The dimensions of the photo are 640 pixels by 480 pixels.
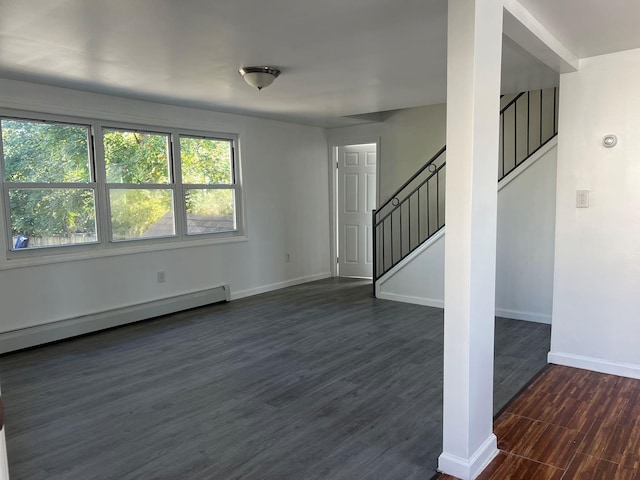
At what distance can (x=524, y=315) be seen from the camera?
462 centimetres

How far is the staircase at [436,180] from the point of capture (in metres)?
5.18

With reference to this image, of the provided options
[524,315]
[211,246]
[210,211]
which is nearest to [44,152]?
[210,211]

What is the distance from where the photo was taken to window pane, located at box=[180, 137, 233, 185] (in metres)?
5.26

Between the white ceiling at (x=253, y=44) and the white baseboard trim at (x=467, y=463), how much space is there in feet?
7.16

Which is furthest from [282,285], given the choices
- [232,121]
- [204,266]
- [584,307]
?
[584,307]

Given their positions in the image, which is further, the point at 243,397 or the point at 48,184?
the point at 48,184

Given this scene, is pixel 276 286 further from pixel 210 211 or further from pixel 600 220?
pixel 600 220

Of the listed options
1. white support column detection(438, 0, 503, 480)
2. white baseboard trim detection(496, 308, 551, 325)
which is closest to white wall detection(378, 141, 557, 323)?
white baseboard trim detection(496, 308, 551, 325)

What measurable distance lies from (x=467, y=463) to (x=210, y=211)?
4.30 meters

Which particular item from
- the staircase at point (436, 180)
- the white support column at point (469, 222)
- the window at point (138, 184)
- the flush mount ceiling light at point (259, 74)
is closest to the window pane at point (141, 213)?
the window at point (138, 184)

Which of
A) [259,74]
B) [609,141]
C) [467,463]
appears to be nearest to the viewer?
[467,463]

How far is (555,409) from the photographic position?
2.73 meters

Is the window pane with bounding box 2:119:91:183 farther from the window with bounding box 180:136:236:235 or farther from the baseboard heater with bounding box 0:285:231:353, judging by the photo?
the baseboard heater with bounding box 0:285:231:353

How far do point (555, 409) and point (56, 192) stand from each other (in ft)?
14.6
